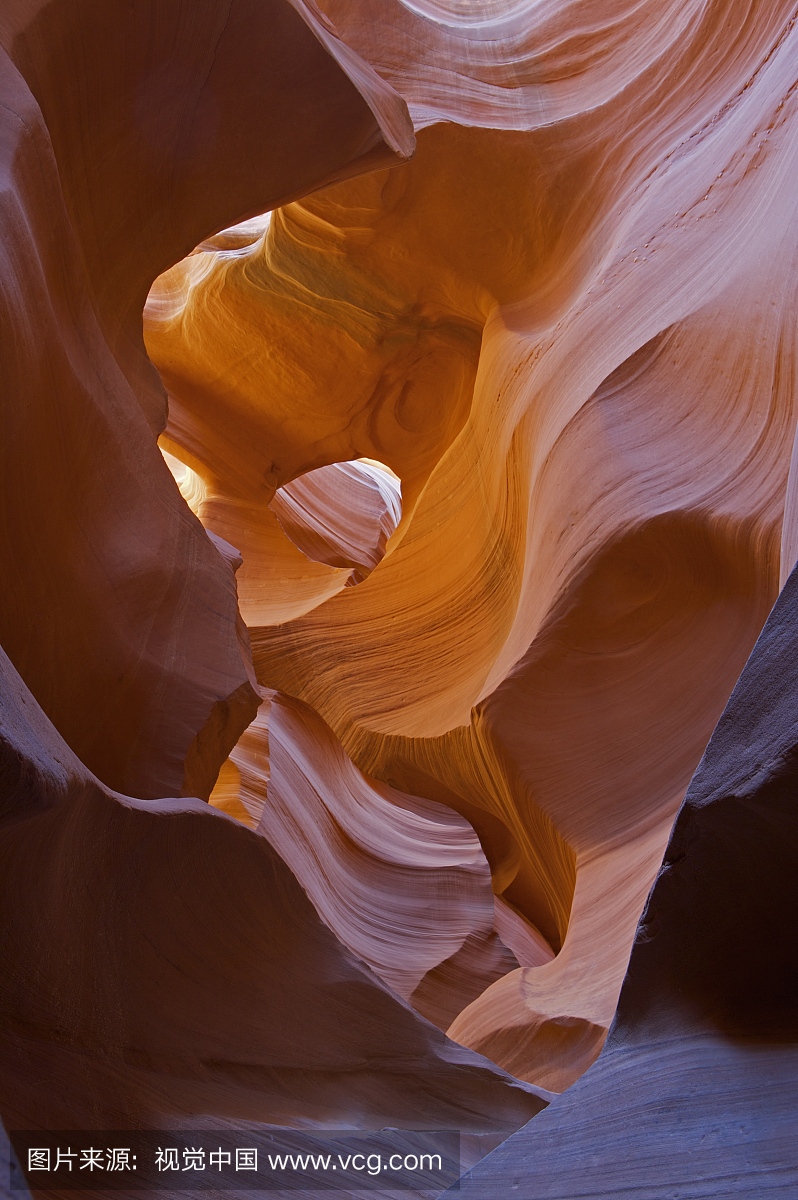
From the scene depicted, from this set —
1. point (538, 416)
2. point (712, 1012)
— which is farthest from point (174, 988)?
point (538, 416)

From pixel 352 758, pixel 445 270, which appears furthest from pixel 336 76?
pixel 352 758

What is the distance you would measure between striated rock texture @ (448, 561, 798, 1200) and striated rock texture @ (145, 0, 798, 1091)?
3022 mm

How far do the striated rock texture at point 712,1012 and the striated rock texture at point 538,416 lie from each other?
9.91 feet

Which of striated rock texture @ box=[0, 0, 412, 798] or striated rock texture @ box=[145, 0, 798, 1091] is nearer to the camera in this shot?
striated rock texture @ box=[0, 0, 412, 798]

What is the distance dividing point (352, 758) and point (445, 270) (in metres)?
4.10

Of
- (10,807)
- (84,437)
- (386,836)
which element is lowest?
(386,836)

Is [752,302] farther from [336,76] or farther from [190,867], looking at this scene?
[190,867]

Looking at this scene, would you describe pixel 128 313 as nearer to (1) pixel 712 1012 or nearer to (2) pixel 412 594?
(1) pixel 712 1012

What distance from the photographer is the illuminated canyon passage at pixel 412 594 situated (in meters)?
2.40

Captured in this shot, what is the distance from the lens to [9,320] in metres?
3.32

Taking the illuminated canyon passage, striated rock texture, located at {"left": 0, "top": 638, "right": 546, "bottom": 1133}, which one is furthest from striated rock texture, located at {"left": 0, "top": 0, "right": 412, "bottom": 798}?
striated rock texture, located at {"left": 0, "top": 638, "right": 546, "bottom": 1133}

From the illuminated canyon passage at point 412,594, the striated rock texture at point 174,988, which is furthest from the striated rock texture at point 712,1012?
the striated rock texture at point 174,988

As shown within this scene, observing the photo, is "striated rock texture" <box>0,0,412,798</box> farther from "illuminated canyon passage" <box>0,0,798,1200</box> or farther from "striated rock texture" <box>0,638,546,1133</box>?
"striated rock texture" <box>0,638,546,1133</box>

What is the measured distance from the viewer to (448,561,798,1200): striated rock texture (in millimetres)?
2021
